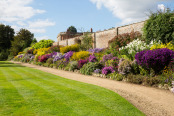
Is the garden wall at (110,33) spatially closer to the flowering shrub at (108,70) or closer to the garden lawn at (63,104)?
the flowering shrub at (108,70)

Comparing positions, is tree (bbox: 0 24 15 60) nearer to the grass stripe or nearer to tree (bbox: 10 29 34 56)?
tree (bbox: 10 29 34 56)

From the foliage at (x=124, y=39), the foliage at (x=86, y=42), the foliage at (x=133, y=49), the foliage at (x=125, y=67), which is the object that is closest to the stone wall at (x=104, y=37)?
the foliage at (x=86, y=42)

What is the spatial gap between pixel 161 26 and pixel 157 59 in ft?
12.8

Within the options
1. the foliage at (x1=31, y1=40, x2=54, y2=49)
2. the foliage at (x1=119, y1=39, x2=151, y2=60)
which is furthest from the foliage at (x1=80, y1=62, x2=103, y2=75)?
the foliage at (x1=31, y1=40, x2=54, y2=49)

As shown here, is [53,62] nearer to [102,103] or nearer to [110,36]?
[110,36]

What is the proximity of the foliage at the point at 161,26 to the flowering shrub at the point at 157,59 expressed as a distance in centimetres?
300

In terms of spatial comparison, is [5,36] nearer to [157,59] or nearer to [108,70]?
[108,70]

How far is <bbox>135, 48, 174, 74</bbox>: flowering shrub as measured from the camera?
723cm

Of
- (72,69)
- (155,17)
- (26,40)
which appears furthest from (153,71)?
(26,40)

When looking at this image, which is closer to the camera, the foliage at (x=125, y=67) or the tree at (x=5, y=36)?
the foliage at (x=125, y=67)

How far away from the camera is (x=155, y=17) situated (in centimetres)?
1088

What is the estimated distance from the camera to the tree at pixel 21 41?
3807 cm

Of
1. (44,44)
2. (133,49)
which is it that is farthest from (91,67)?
(44,44)

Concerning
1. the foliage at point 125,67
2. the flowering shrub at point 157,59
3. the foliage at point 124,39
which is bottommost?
the foliage at point 125,67
